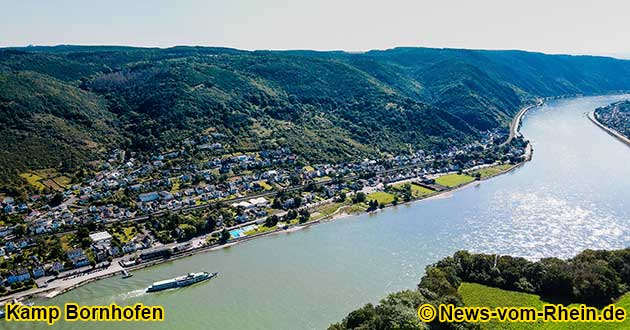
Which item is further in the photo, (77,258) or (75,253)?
(75,253)

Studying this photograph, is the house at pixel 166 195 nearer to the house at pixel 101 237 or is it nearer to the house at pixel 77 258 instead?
the house at pixel 101 237

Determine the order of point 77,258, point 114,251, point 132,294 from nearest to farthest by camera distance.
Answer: point 132,294 < point 77,258 < point 114,251

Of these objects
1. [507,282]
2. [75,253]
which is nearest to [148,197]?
[75,253]

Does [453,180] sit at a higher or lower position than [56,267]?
higher

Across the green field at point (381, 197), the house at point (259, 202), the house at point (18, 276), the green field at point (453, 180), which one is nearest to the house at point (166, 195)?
the house at point (259, 202)

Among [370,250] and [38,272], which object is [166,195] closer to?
[38,272]

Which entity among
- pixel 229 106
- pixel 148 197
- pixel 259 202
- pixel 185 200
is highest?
pixel 229 106

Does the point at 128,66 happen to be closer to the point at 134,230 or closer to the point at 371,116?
the point at 371,116
